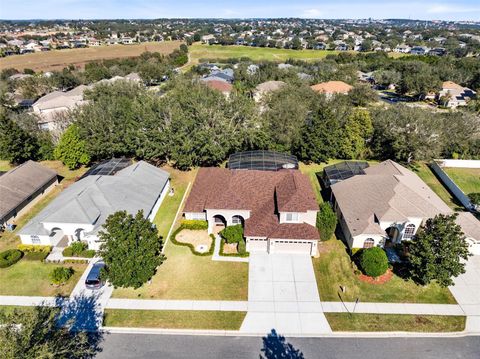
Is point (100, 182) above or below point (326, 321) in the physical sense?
above

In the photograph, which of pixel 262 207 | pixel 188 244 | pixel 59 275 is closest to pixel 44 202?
pixel 59 275

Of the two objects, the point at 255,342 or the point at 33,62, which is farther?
the point at 33,62

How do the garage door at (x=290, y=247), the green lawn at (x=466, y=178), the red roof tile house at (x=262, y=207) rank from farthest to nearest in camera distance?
the green lawn at (x=466, y=178)
the garage door at (x=290, y=247)
the red roof tile house at (x=262, y=207)

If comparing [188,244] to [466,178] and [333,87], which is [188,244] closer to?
[466,178]

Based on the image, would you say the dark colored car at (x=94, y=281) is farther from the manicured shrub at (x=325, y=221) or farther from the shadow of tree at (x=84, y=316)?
the manicured shrub at (x=325, y=221)

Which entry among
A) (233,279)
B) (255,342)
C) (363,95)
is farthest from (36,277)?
(363,95)

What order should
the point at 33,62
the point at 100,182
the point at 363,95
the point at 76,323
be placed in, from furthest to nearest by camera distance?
the point at 33,62
the point at 363,95
the point at 100,182
the point at 76,323

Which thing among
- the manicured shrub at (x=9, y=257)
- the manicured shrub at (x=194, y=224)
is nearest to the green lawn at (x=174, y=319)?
the manicured shrub at (x=194, y=224)

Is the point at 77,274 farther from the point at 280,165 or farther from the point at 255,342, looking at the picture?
the point at 280,165

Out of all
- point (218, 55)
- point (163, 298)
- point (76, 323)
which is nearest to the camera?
point (76, 323)
